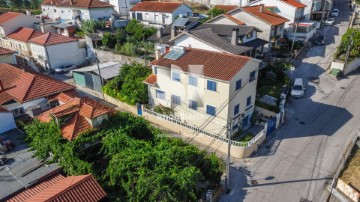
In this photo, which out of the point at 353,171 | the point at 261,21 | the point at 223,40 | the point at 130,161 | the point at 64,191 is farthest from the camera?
the point at 261,21

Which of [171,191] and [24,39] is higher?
[24,39]

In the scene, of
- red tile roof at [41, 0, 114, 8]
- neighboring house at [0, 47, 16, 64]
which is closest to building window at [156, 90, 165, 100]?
neighboring house at [0, 47, 16, 64]

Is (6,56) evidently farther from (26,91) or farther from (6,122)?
(6,122)

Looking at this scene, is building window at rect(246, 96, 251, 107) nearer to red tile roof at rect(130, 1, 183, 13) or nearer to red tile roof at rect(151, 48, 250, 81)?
red tile roof at rect(151, 48, 250, 81)

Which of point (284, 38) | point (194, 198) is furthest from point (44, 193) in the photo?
point (284, 38)

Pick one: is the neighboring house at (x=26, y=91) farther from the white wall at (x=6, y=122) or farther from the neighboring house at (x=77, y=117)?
the neighboring house at (x=77, y=117)

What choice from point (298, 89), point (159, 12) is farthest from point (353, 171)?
point (159, 12)

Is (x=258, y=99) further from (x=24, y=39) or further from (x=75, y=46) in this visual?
(x=24, y=39)
